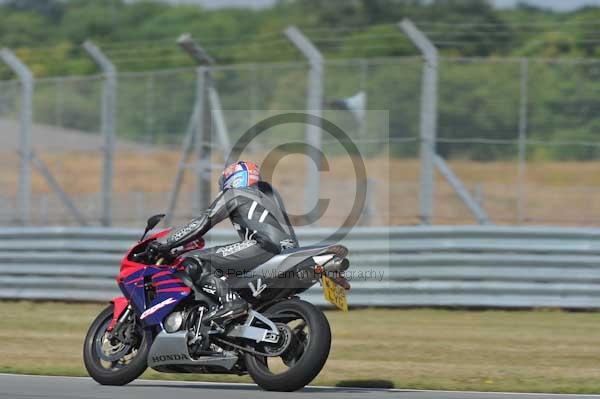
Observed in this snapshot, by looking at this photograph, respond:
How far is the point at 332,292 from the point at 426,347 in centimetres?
344

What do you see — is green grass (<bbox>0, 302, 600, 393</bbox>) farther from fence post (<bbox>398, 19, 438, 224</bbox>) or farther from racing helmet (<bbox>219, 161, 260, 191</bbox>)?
racing helmet (<bbox>219, 161, 260, 191</bbox>)

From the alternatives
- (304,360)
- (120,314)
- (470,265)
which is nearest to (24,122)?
(470,265)

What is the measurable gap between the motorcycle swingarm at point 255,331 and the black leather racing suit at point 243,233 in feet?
0.89

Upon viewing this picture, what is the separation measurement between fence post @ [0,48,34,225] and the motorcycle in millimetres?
7821

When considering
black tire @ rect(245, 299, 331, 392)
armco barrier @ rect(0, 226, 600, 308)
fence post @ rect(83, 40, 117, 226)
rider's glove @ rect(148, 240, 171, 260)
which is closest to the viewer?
black tire @ rect(245, 299, 331, 392)

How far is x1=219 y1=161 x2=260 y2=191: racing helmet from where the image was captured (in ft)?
27.6

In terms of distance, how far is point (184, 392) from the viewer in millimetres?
7996

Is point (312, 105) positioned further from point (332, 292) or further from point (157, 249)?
point (332, 292)

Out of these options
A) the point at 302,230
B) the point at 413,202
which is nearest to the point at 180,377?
the point at 302,230

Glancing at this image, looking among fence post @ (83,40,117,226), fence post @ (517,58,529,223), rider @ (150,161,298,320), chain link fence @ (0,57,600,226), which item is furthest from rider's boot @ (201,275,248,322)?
fence post @ (83,40,117,226)

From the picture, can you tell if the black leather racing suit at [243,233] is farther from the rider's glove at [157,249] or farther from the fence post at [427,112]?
the fence post at [427,112]

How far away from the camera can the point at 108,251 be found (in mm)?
14242

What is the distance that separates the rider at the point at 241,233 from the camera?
825cm

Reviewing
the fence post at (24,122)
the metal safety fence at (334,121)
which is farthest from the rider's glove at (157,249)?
the fence post at (24,122)
